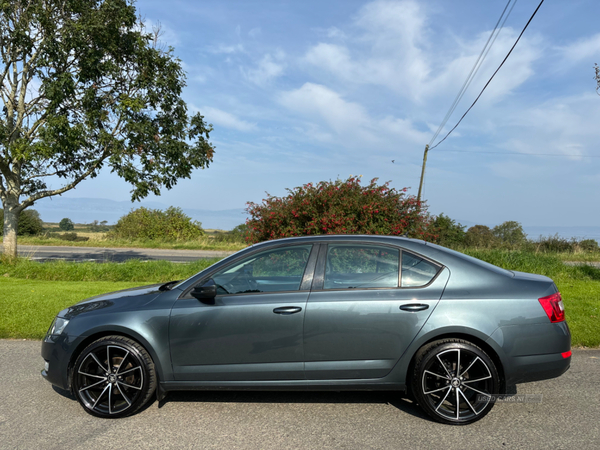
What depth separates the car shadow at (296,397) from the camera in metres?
4.12

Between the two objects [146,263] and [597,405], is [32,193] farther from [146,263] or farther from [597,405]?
[597,405]

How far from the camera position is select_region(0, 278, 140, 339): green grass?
6625mm

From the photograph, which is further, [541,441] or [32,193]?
[32,193]

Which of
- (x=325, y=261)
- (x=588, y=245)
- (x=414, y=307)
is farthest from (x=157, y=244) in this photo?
(x=414, y=307)

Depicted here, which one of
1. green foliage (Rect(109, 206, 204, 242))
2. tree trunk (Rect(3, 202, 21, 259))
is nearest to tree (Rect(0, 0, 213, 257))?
tree trunk (Rect(3, 202, 21, 259))

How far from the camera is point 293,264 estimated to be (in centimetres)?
403

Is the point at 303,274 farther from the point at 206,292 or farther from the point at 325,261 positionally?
the point at 206,292

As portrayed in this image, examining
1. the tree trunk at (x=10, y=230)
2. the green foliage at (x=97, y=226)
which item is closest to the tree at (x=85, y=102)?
the tree trunk at (x=10, y=230)

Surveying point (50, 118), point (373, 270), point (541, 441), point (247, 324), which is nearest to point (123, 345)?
point (247, 324)

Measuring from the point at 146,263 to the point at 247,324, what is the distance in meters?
9.51

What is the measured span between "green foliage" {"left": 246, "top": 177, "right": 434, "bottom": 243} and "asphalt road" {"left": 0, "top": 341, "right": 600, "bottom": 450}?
6880 mm

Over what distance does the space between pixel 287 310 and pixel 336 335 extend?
463 millimetres

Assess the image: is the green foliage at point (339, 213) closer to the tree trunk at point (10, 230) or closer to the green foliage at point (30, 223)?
the tree trunk at point (10, 230)

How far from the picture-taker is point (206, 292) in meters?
3.70
